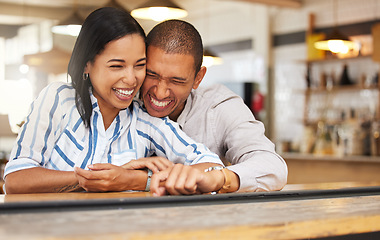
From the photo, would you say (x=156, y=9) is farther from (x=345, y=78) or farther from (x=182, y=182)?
(x=345, y=78)

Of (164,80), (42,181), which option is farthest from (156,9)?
(42,181)

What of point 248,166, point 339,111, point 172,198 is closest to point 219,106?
point 248,166

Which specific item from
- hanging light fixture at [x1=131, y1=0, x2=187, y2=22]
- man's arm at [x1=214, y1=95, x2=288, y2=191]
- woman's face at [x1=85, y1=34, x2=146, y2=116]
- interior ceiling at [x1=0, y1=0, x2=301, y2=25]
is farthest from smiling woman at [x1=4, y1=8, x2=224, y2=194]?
interior ceiling at [x1=0, y1=0, x2=301, y2=25]

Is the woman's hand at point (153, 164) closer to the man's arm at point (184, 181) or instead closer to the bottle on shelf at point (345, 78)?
the man's arm at point (184, 181)

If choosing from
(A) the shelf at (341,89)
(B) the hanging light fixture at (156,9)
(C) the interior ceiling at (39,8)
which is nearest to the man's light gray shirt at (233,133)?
(B) the hanging light fixture at (156,9)

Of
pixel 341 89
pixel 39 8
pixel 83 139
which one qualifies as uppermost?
pixel 39 8

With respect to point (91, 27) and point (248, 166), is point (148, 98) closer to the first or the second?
point (91, 27)

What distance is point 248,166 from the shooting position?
1400 millimetres

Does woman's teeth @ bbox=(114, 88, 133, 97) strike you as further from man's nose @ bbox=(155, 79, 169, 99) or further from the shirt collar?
the shirt collar

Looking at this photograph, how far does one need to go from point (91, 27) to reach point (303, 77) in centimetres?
650

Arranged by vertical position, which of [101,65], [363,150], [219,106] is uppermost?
[101,65]

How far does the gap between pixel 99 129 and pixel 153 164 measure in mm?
236

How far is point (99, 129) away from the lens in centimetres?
153

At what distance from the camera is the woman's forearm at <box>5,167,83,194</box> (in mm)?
1363
